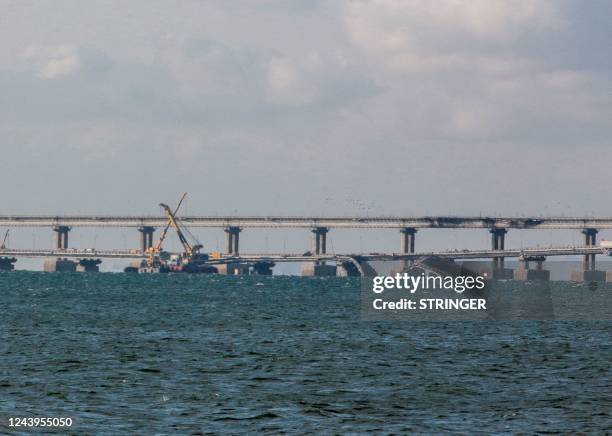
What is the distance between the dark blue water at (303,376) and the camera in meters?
45.1

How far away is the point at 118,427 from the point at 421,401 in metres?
14.4

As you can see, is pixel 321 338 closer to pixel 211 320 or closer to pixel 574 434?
pixel 211 320

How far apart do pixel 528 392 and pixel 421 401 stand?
6.24 metres

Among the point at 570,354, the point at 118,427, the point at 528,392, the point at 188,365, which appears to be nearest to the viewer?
the point at 118,427

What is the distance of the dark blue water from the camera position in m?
45.1

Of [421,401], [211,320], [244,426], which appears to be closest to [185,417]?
[244,426]

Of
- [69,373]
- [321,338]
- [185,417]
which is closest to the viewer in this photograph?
[185,417]

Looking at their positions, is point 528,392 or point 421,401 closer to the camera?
point 421,401

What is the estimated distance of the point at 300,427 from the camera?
142ft

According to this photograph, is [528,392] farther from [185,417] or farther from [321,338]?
[321,338]

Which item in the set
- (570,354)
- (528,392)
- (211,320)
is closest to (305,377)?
(528,392)

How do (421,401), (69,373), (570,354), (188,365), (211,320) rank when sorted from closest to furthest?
(421,401), (69,373), (188,365), (570,354), (211,320)

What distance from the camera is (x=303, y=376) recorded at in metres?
59.2

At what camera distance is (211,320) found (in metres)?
106
